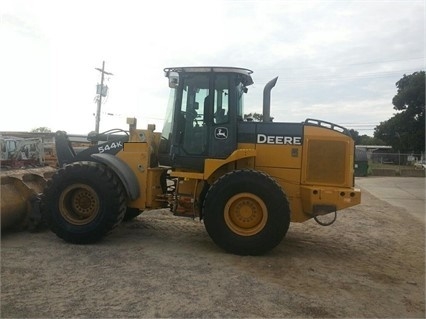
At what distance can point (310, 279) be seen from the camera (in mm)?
5387

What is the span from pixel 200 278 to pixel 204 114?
2766 millimetres

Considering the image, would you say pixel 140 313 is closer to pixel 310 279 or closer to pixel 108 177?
pixel 310 279

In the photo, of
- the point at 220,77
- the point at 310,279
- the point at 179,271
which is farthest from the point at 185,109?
the point at 310,279

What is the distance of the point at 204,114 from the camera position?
6.91 meters

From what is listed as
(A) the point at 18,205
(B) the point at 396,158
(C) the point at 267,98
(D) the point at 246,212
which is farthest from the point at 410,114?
(A) the point at 18,205

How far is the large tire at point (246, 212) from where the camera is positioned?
618 centimetres

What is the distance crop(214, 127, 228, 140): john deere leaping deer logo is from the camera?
684 centimetres

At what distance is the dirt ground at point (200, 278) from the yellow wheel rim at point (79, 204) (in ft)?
1.48

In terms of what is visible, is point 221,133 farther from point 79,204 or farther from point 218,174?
point 79,204

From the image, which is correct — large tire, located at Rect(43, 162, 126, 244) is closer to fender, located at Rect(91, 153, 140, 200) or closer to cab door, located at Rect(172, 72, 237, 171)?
fender, located at Rect(91, 153, 140, 200)

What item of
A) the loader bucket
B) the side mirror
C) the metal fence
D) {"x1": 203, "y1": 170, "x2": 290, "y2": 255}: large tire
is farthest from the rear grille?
the metal fence

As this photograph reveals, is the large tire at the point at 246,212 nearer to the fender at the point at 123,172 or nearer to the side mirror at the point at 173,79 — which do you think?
the fender at the point at 123,172

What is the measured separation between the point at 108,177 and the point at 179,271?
2.07 metres

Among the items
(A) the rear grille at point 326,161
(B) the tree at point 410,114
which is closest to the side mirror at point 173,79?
(A) the rear grille at point 326,161
